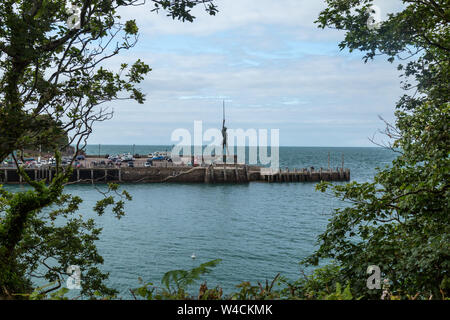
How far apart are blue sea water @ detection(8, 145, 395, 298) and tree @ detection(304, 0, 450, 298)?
12.6 meters

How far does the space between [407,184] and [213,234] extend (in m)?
25.9

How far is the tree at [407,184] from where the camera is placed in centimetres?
675

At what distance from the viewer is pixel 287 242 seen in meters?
29.6

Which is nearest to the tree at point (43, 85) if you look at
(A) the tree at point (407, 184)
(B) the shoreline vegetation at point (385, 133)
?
(B) the shoreline vegetation at point (385, 133)

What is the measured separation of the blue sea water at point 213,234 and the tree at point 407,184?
1258cm

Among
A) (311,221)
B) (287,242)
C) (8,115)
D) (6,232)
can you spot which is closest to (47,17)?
(8,115)

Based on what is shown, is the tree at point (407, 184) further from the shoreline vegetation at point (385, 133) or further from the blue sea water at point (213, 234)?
the blue sea water at point (213, 234)

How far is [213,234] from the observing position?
3312 cm

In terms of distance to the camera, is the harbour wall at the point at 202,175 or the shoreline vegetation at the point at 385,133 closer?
the shoreline vegetation at the point at 385,133

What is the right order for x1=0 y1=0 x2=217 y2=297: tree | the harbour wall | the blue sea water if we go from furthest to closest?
the harbour wall < the blue sea water < x1=0 y1=0 x2=217 y2=297: tree

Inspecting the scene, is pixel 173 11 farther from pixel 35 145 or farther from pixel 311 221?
pixel 311 221

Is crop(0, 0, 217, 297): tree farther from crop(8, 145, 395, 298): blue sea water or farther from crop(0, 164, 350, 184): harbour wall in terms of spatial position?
crop(0, 164, 350, 184): harbour wall

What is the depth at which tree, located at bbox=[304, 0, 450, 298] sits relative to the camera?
6746mm

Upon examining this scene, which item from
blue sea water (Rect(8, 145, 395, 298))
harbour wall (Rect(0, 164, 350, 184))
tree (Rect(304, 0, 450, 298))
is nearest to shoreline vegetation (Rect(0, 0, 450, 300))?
tree (Rect(304, 0, 450, 298))
